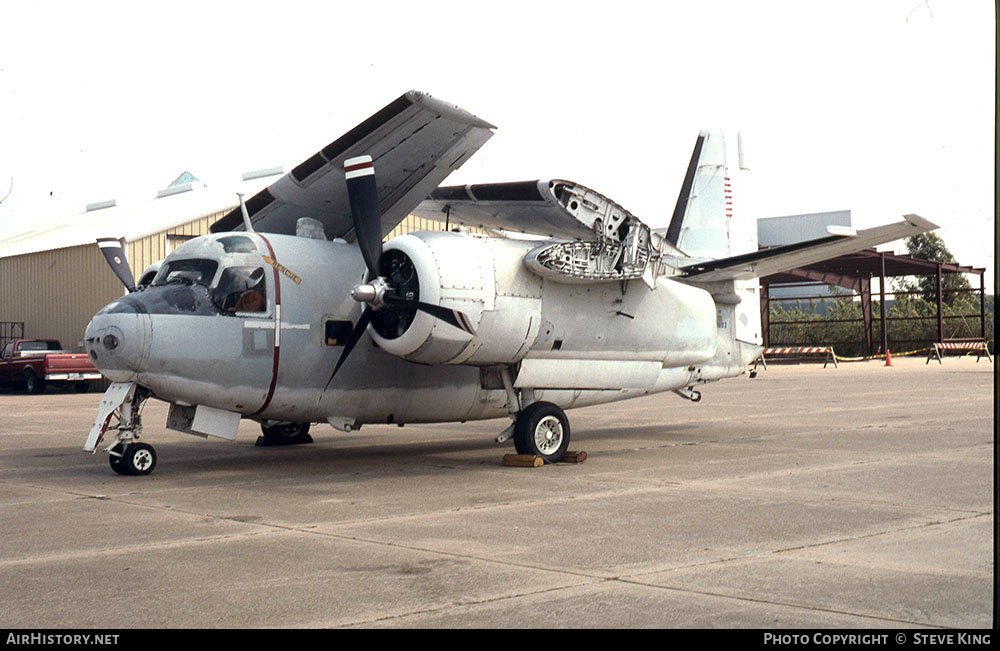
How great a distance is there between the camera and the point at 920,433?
1639cm

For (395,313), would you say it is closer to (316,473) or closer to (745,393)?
(316,473)

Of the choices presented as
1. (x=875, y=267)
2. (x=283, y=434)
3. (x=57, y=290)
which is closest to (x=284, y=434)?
(x=283, y=434)

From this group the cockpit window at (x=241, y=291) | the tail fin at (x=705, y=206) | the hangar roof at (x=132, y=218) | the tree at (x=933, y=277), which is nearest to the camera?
the cockpit window at (x=241, y=291)

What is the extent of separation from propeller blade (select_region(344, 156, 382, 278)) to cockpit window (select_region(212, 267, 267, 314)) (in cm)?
137

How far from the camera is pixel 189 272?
1285 cm

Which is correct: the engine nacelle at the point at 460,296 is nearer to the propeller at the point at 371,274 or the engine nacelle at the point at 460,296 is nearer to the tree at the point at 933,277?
the propeller at the point at 371,274

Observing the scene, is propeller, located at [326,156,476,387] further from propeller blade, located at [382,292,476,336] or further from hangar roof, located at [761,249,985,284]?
hangar roof, located at [761,249,985,284]

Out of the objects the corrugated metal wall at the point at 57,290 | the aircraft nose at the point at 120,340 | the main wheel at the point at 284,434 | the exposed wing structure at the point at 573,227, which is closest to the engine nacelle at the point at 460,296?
the exposed wing structure at the point at 573,227

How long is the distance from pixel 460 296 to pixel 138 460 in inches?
176

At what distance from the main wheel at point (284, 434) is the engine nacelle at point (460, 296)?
3.89 metres

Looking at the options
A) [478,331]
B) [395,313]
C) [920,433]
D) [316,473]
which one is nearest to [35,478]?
[316,473]

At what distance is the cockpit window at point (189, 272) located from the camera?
12734mm

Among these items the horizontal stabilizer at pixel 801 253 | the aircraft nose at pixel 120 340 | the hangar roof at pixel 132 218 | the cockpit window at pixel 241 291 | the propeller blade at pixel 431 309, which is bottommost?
the aircraft nose at pixel 120 340

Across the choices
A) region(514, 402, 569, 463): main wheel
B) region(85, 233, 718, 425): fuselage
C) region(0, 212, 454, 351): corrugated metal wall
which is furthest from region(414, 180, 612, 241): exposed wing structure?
region(0, 212, 454, 351): corrugated metal wall
